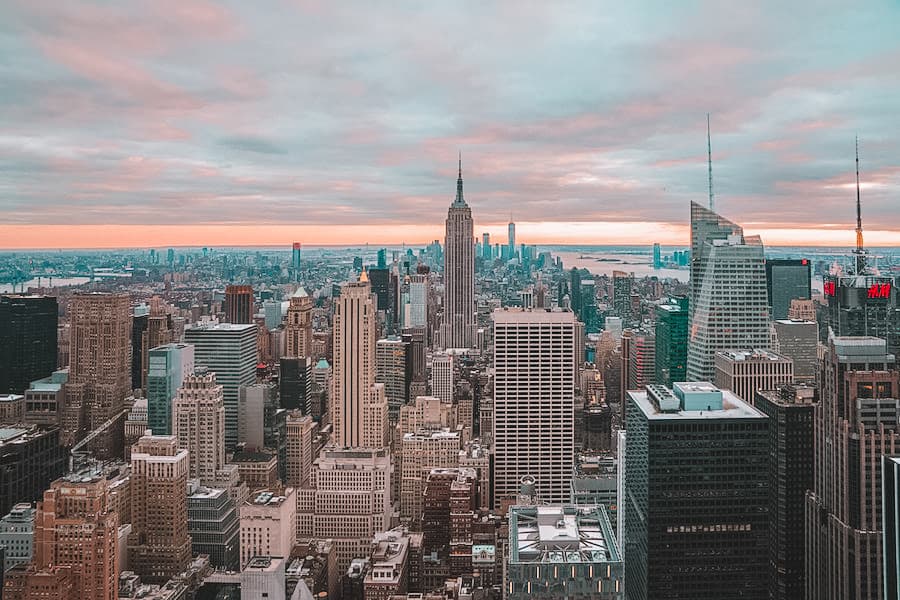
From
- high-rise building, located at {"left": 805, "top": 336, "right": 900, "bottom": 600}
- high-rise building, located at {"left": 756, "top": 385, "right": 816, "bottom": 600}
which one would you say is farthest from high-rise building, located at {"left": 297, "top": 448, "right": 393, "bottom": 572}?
high-rise building, located at {"left": 805, "top": 336, "right": 900, "bottom": 600}

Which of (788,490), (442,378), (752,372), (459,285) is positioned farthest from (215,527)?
(459,285)

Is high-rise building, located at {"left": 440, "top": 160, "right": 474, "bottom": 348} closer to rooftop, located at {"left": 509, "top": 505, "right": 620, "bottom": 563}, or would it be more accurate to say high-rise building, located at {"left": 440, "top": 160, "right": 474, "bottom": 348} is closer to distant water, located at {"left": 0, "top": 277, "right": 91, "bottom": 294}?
distant water, located at {"left": 0, "top": 277, "right": 91, "bottom": 294}

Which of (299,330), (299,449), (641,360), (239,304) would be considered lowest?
(299,449)

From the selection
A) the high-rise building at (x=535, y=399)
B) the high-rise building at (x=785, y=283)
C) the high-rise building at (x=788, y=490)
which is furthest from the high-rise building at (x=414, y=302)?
the high-rise building at (x=788, y=490)

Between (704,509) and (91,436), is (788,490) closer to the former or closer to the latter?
(704,509)

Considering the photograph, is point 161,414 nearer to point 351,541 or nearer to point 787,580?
point 351,541

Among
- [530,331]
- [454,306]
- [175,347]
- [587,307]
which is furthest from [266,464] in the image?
[454,306]

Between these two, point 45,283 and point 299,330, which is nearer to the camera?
point 45,283

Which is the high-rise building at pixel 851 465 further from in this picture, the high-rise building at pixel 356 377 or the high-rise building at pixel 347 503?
the high-rise building at pixel 356 377
